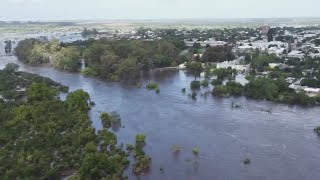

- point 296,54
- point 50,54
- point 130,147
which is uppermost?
point 296,54

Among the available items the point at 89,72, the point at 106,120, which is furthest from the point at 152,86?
the point at 106,120

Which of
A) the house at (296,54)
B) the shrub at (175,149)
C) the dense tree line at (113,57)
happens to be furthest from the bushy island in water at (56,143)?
the house at (296,54)

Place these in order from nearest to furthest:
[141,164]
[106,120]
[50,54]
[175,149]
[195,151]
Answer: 1. [141,164]
2. [195,151]
3. [175,149]
4. [106,120]
5. [50,54]

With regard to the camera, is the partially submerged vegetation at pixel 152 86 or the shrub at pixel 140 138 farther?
the partially submerged vegetation at pixel 152 86

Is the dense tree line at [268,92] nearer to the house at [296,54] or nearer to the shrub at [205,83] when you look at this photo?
the shrub at [205,83]

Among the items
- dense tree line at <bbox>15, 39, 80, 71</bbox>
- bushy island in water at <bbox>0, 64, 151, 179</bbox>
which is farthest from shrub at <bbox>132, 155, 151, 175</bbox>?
dense tree line at <bbox>15, 39, 80, 71</bbox>

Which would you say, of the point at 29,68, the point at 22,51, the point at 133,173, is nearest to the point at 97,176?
the point at 133,173

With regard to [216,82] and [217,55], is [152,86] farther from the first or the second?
[217,55]
